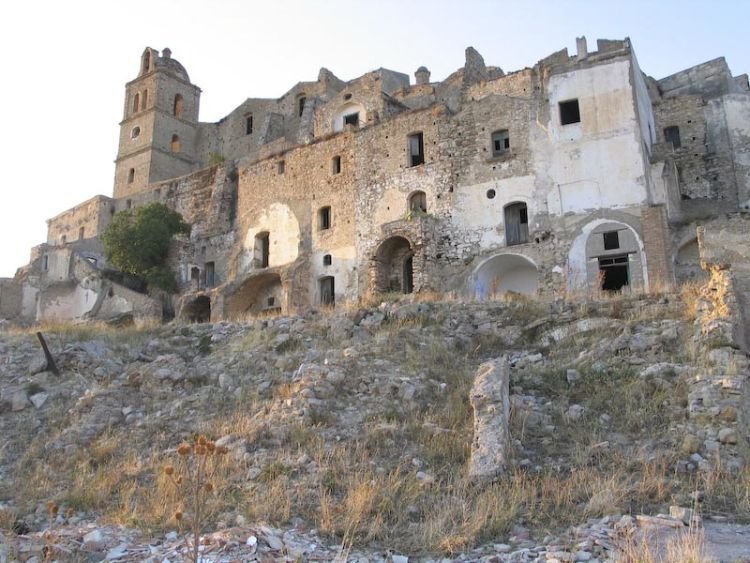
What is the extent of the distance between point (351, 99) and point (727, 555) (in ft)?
90.7

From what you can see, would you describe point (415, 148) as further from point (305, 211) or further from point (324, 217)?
point (305, 211)

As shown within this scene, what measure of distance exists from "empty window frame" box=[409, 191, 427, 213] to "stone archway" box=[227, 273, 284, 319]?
6026 mm

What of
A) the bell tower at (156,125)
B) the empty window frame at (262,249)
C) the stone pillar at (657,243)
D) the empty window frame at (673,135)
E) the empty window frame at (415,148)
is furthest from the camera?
the bell tower at (156,125)

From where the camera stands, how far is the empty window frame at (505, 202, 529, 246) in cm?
2272

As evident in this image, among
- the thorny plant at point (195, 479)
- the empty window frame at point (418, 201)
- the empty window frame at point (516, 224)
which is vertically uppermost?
the empty window frame at point (418, 201)

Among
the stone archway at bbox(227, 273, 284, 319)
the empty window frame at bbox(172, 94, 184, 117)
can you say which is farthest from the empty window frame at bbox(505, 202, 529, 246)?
the empty window frame at bbox(172, 94, 184, 117)

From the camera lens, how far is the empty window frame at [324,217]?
2725cm

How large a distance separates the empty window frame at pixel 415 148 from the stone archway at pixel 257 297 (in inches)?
269

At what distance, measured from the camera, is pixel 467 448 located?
29.6 ft

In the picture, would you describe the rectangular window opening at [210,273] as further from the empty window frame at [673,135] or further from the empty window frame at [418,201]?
the empty window frame at [673,135]

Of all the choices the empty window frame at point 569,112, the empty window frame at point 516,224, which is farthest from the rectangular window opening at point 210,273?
the empty window frame at point 569,112

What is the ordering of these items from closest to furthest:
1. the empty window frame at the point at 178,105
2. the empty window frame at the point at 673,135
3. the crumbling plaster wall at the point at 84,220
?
the empty window frame at the point at 673,135
the crumbling plaster wall at the point at 84,220
the empty window frame at the point at 178,105

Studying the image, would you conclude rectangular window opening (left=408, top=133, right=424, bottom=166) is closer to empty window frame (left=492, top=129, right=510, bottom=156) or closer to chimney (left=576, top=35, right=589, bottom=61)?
empty window frame (left=492, top=129, right=510, bottom=156)

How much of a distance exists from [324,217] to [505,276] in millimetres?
7767
